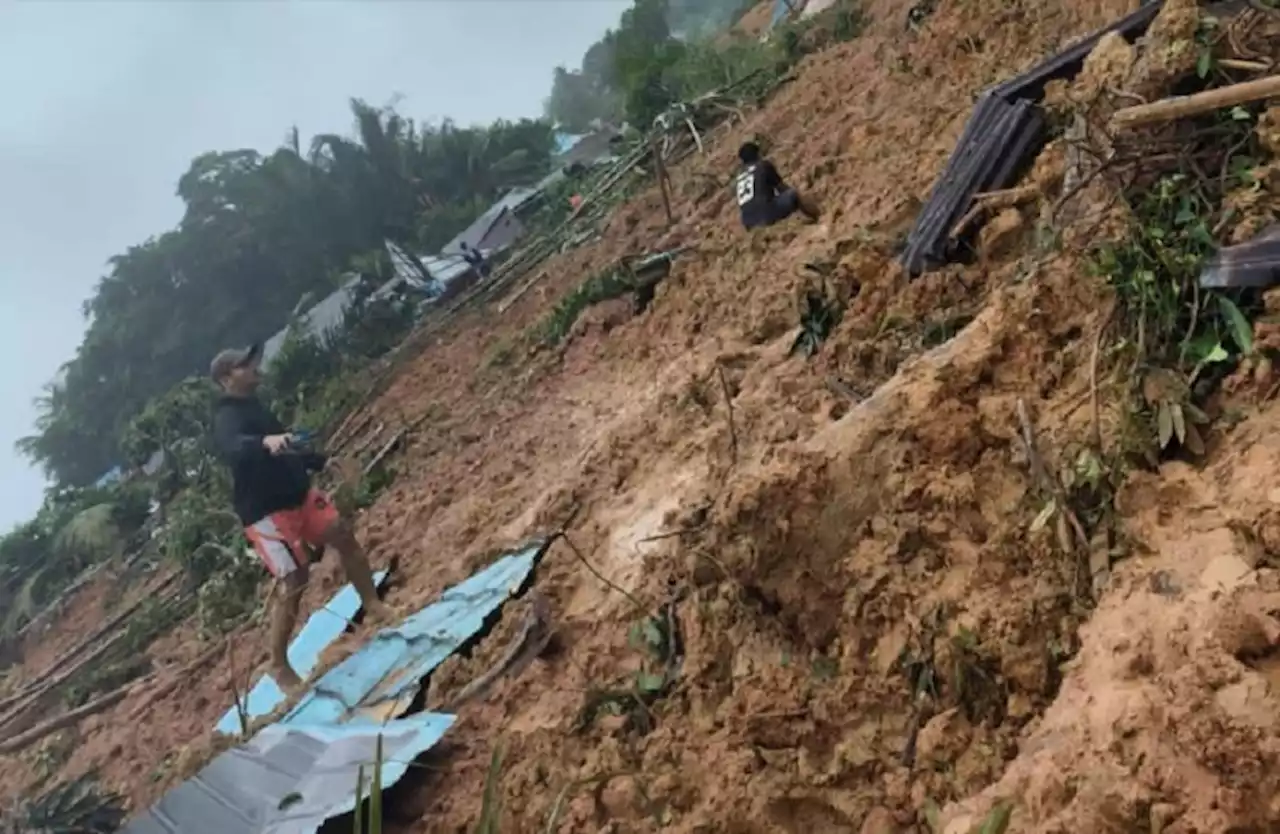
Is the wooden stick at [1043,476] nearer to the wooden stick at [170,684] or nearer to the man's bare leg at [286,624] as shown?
the man's bare leg at [286,624]

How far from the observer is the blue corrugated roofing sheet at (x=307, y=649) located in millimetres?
5367

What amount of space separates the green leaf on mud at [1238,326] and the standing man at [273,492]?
354 centimetres

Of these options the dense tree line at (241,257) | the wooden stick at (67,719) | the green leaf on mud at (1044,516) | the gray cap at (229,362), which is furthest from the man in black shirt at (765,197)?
the dense tree line at (241,257)

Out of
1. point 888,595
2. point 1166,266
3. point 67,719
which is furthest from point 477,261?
point 1166,266

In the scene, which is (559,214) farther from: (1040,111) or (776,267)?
(1040,111)

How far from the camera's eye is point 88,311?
2234 centimetres

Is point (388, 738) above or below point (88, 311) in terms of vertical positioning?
below

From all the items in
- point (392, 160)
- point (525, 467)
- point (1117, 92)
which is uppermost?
point (392, 160)

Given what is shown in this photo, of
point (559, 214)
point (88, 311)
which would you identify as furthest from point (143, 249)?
point (559, 214)

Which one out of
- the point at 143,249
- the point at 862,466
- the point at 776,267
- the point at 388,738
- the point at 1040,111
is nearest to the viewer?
the point at 862,466

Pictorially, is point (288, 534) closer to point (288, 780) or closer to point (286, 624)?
point (286, 624)

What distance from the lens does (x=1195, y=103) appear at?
9.70 ft

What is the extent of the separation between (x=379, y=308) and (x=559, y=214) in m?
2.76

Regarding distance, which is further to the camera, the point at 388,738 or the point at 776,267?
the point at 776,267
